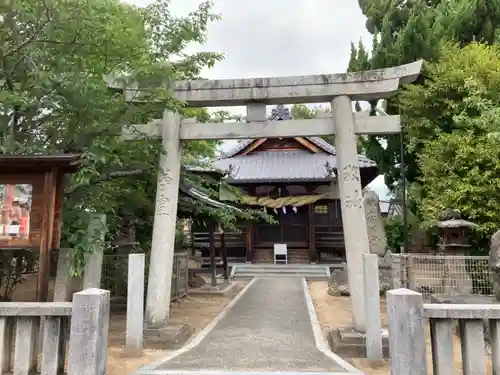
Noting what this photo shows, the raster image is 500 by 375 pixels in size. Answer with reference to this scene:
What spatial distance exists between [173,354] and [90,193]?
3206 mm

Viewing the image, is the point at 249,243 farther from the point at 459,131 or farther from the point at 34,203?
the point at 34,203

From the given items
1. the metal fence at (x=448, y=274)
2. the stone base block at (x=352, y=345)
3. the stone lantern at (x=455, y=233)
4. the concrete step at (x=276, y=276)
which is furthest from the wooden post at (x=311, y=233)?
the stone base block at (x=352, y=345)

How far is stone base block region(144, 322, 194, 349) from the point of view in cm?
696

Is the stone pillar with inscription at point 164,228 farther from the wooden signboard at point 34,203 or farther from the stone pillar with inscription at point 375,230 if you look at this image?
the stone pillar with inscription at point 375,230

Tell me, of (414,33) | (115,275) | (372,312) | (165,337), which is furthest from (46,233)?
(414,33)

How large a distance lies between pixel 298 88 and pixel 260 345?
463 centimetres

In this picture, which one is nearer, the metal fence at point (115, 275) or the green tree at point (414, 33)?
the metal fence at point (115, 275)

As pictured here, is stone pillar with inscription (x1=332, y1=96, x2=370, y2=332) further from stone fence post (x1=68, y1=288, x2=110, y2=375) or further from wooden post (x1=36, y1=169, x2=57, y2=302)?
wooden post (x1=36, y1=169, x2=57, y2=302)

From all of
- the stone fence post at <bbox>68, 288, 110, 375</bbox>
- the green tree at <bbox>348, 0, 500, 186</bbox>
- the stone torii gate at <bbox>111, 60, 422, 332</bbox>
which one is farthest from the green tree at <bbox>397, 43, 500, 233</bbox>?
the stone fence post at <bbox>68, 288, 110, 375</bbox>

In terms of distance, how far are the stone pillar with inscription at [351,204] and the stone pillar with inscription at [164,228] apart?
310 cm

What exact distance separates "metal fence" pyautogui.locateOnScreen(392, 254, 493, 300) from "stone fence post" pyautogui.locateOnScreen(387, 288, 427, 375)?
609 cm

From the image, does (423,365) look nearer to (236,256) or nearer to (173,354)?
(173,354)

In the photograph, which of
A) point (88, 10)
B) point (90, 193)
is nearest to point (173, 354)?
point (90, 193)

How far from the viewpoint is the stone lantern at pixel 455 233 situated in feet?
35.9
